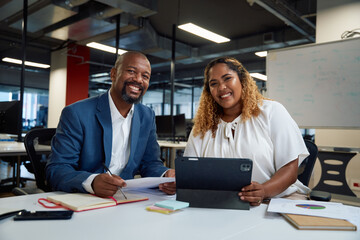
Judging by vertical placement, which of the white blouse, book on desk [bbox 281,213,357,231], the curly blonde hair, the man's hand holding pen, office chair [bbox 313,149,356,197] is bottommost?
office chair [bbox 313,149,356,197]

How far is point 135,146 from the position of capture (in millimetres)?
1748

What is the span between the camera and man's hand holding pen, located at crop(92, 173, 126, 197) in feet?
3.89

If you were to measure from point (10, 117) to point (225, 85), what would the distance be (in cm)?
316

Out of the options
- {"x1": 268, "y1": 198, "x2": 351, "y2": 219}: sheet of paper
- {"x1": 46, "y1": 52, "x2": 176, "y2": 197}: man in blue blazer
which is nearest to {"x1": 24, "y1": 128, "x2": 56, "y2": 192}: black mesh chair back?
{"x1": 46, "y1": 52, "x2": 176, "y2": 197}: man in blue blazer

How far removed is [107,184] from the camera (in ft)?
3.96

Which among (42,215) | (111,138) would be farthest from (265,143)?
(42,215)

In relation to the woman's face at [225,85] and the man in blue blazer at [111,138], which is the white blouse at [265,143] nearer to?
the woman's face at [225,85]

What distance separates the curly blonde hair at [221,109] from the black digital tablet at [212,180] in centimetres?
62

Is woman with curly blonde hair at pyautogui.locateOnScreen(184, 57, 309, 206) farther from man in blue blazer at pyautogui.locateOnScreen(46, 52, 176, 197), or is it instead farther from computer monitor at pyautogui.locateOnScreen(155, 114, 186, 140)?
computer monitor at pyautogui.locateOnScreen(155, 114, 186, 140)

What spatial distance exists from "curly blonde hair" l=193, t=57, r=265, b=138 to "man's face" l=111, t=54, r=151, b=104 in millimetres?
431

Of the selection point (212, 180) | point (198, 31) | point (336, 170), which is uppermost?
point (198, 31)

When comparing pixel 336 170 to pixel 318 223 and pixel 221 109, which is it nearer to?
pixel 221 109

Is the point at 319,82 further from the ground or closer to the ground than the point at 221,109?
further from the ground

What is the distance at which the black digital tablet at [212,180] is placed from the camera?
3.68 ft
